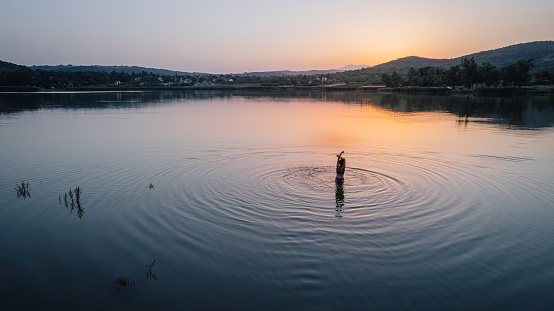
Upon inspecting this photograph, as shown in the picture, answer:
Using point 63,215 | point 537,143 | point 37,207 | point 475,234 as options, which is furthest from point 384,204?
point 537,143

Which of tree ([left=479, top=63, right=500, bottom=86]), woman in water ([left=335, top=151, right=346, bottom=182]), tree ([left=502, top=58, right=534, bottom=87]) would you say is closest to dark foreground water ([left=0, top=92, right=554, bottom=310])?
woman in water ([left=335, top=151, right=346, bottom=182])

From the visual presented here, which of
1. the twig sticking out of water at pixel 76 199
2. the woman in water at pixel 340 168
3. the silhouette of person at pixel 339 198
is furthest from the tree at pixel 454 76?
the twig sticking out of water at pixel 76 199

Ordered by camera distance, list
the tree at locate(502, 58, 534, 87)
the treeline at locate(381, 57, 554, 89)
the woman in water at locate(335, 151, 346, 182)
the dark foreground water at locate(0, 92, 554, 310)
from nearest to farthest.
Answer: the dark foreground water at locate(0, 92, 554, 310), the woman in water at locate(335, 151, 346, 182), the tree at locate(502, 58, 534, 87), the treeline at locate(381, 57, 554, 89)

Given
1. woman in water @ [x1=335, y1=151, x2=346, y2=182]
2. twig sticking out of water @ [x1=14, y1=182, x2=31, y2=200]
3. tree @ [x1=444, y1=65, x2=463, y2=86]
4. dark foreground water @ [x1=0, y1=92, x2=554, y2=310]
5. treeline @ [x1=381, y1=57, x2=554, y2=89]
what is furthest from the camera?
tree @ [x1=444, y1=65, x2=463, y2=86]

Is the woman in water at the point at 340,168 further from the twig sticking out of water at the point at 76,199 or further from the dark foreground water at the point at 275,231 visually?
the twig sticking out of water at the point at 76,199

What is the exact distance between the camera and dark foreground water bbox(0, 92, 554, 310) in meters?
9.37

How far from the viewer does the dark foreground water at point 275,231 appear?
937cm

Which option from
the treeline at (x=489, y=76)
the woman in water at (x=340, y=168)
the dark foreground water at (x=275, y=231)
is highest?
the treeline at (x=489, y=76)

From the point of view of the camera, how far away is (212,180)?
65.2ft

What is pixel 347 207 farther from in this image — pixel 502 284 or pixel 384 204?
pixel 502 284

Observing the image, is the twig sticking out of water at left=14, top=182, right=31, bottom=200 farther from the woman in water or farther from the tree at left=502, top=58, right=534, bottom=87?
the tree at left=502, top=58, right=534, bottom=87

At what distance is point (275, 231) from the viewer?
42.9 feet

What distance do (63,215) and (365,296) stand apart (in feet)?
44.3

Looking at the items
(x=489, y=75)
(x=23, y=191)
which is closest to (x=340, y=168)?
(x=23, y=191)
